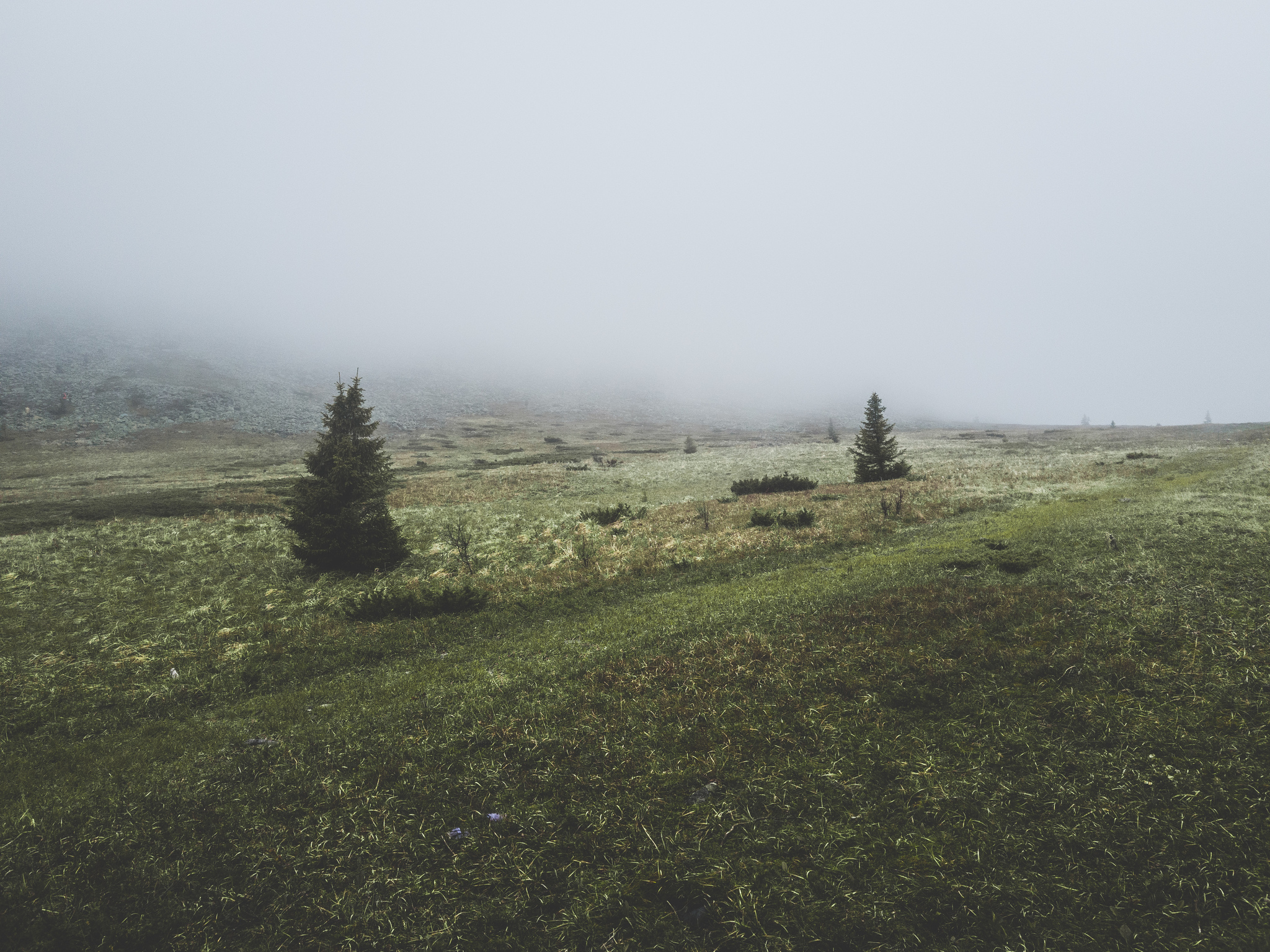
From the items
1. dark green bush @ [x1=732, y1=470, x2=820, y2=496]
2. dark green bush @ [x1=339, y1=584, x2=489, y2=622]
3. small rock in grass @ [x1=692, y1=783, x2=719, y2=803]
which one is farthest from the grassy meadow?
dark green bush @ [x1=732, y1=470, x2=820, y2=496]

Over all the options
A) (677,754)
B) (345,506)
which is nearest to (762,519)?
(677,754)

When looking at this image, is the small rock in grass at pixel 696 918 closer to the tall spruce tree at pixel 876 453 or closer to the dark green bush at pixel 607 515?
the dark green bush at pixel 607 515

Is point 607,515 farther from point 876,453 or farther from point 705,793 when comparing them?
point 705,793

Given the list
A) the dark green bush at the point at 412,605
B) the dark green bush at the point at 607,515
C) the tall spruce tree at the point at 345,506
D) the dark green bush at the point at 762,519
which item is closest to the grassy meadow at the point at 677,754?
the dark green bush at the point at 412,605

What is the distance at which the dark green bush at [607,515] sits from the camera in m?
29.1

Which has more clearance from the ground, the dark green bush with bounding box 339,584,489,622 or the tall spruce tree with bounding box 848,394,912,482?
the tall spruce tree with bounding box 848,394,912,482

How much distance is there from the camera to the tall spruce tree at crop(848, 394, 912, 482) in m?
37.2

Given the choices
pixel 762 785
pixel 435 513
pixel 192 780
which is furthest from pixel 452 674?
pixel 435 513

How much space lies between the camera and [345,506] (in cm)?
2152

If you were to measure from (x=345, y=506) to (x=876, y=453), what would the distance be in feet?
114

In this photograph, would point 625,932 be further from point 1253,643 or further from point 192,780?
point 1253,643

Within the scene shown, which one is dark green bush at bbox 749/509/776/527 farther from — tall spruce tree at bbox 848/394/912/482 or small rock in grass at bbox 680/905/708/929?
small rock in grass at bbox 680/905/708/929

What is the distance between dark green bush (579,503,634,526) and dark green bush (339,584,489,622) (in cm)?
1243

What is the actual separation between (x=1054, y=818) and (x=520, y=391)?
604 feet
